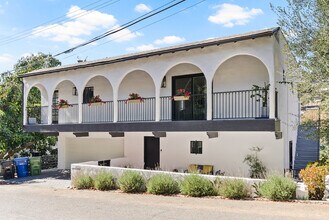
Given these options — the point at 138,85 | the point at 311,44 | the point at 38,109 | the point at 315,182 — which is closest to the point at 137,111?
the point at 138,85

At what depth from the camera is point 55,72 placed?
18344 millimetres

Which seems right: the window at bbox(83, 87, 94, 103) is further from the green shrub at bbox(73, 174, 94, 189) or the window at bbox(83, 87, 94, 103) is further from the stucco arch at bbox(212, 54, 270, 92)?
the stucco arch at bbox(212, 54, 270, 92)

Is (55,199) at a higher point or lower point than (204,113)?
lower

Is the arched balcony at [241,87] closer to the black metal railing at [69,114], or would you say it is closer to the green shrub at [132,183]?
the green shrub at [132,183]

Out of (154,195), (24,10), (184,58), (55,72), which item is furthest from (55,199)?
(24,10)

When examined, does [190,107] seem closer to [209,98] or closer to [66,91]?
[209,98]

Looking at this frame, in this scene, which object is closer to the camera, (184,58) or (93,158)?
(184,58)

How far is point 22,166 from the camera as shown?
1836 cm

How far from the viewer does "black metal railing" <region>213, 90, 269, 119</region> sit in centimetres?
1338

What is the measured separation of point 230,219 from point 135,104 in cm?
974

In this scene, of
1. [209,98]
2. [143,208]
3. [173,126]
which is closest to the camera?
[143,208]

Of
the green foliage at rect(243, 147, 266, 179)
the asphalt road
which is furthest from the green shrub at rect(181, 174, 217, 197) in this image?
the green foliage at rect(243, 147, 266, 179)

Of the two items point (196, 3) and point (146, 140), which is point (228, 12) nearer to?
point (196, 3)

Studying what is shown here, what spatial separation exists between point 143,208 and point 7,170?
11506mm
